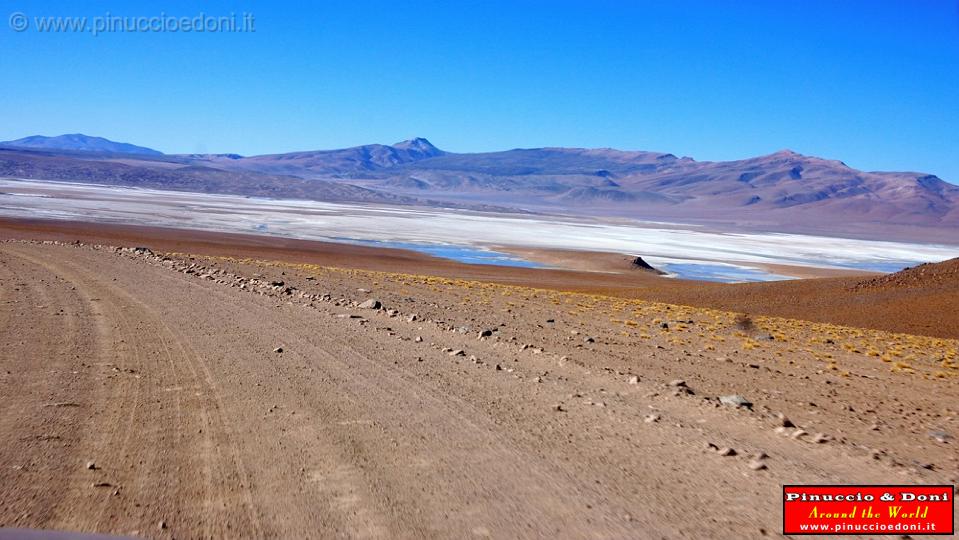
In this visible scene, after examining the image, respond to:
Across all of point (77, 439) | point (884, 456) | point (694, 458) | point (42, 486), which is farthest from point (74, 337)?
point (884, 456)

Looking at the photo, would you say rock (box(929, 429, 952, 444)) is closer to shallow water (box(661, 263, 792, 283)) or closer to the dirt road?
the dirt road

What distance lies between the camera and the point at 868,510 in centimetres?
549

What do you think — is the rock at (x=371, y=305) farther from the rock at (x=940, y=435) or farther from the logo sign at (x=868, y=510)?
the logo sign at (x=868, y=510)

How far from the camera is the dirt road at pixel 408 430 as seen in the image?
5.11 meters

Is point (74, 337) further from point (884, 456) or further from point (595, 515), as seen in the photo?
point (884, 456)

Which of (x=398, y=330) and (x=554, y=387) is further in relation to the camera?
(x=398, y=330)

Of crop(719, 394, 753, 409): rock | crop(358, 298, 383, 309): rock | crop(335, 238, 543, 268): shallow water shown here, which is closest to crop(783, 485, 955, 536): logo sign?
crop(719, 394, 753, 409): rock

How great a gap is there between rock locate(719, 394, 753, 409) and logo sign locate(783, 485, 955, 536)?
2663 millimetres

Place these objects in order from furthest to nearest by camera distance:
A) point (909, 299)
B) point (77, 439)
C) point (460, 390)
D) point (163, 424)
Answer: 1. point (909, 299)
2. point (460, 390)
3. point (163, 424)
4. point (77, 439)

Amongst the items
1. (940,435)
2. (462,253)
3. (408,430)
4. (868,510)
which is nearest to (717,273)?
(462,253)

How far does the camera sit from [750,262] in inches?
2355

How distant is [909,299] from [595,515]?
25.8m

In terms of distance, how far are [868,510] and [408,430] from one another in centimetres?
346

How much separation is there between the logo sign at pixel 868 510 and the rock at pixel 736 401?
2663 mm
